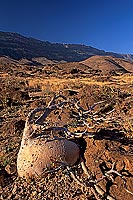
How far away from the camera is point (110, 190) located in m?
4.05

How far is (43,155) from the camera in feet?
15.6

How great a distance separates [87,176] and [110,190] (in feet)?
1.66

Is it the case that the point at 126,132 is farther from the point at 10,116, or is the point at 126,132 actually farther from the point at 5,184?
the point at 10,116

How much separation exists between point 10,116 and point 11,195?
5.99m

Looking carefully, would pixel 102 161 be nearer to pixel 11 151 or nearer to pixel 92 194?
pixel 92 194

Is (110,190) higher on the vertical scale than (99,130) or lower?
lower

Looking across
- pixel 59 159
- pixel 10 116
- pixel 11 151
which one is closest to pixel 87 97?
pixel 10 116

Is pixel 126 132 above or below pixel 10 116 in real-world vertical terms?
above

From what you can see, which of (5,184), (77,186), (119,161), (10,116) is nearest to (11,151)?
(5,184)

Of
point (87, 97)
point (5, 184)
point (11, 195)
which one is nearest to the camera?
point (11, 195)

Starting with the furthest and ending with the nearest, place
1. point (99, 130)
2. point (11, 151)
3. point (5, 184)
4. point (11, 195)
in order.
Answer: point (11, 151), point (99, 130), point (5, 184), point (11, 195)

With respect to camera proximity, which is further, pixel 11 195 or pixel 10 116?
pixel 10 116

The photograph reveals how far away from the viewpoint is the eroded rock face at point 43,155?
477 cm

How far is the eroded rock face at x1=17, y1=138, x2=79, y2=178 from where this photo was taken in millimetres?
4766
